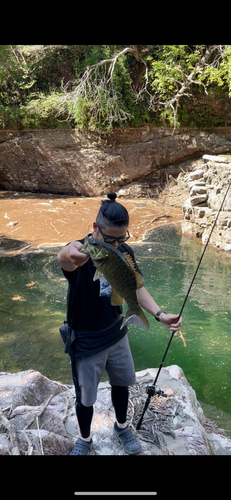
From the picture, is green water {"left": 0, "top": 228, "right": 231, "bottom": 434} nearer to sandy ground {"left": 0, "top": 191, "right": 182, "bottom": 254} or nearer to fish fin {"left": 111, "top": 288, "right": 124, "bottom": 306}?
sandy ground {"left": 0, "top": 191, "right": 182, "bottom": 254}

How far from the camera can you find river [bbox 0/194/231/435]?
356 cm

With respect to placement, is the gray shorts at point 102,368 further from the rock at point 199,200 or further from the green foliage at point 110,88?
the green foliage at point 110,88

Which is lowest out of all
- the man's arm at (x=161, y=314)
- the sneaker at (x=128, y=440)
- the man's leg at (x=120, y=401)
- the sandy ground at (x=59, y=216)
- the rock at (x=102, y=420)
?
the sandy ground at (x=59, y=216)

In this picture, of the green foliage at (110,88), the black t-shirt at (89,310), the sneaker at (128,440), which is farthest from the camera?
the green foliage at (110,88)

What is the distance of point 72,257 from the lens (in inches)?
60.6

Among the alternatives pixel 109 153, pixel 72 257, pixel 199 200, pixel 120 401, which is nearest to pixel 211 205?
pixel 199 200

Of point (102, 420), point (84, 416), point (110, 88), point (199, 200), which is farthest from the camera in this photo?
point (110, 88)

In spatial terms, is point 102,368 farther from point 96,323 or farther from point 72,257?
point 72,257

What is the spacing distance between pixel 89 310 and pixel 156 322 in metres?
2.80

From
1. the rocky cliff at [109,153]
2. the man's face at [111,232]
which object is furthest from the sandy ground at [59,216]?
the man's face at [111,232]

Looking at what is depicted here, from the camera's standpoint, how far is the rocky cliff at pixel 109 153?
417 inches

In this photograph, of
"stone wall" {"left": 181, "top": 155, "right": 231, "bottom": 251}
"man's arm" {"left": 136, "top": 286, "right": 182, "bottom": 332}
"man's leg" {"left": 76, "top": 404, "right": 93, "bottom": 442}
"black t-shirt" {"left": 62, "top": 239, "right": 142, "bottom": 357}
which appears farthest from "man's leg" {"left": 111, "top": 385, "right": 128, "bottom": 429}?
"stone wall" {"left": 181, "top": 155, "right": 231, "bottom": 251}

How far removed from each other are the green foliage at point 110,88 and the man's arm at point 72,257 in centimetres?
881

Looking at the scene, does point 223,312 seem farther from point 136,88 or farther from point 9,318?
point 136,88
